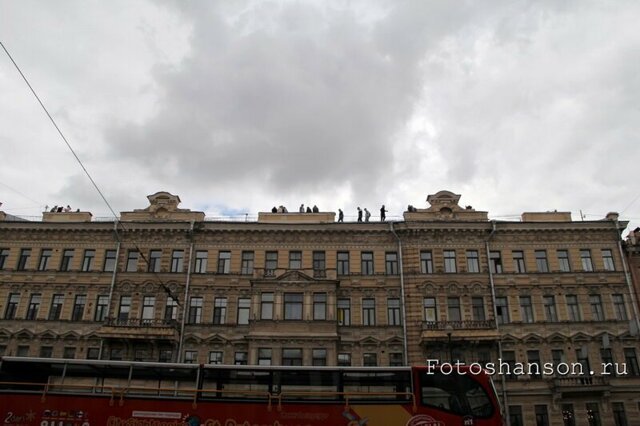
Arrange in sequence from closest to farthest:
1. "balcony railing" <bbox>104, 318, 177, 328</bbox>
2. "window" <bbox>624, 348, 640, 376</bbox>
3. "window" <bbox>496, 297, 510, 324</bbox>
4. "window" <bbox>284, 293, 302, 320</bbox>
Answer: "window" <bbox>624, 348, 640, 376</bbox> < "balcony railing" <bbox>104, 318, 177, 328</bbox> < "window" <bbox>284, 293, 302, 320</bbox> < "window" <bbox>496, 297, 510, 324</bbox>

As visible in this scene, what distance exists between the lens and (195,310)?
1332 inches

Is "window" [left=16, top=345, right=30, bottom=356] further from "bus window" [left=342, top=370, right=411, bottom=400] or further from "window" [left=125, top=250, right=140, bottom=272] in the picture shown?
"bus window" [left=342, top=370, right=411, bottom=400]

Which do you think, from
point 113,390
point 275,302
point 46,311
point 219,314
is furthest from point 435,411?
point 46,311

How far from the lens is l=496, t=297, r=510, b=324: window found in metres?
33.0

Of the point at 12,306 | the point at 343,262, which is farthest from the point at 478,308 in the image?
the point at 12,306

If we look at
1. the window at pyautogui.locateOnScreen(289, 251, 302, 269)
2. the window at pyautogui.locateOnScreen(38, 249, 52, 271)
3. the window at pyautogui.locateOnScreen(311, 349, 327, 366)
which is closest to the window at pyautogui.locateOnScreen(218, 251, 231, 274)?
the window at pyautogui.locateOnScreen(289, 251, 302, 269)

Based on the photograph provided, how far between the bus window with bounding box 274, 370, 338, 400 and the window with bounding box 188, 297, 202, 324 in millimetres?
18372

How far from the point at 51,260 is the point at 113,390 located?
2280cm

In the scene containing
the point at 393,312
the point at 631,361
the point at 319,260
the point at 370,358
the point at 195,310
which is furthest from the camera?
the point at 319,260

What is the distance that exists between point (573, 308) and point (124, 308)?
3015 centimetres

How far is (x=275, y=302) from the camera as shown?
3266cm

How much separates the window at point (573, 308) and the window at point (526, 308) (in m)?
2.47

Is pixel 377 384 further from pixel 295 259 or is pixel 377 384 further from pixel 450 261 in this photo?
pixel 450 261

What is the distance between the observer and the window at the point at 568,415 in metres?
30.4
